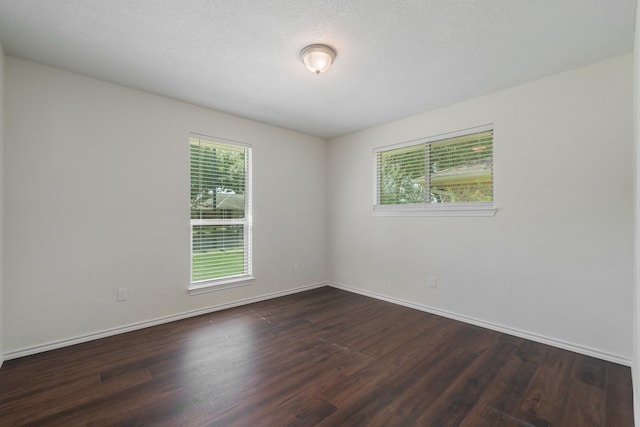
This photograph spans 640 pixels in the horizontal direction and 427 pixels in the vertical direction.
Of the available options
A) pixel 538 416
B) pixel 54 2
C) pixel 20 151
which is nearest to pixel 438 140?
pixel 538 416

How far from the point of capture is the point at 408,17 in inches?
75.7

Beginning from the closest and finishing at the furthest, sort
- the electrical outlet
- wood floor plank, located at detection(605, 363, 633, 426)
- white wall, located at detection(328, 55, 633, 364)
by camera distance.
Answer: wood floor plank, located at detection(605, 363, 633, 426) < white wall, located at detection(328, 55, 633, 364) < the electrical outlet

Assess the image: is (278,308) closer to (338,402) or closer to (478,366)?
(338,402)

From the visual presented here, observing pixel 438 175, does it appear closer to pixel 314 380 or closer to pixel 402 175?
pixel 402 175

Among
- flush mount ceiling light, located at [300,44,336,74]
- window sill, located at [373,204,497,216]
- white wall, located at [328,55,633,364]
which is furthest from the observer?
window sill, located at [373,204,497,216]

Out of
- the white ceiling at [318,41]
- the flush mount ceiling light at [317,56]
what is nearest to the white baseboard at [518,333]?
the white ceiling at [318,41]

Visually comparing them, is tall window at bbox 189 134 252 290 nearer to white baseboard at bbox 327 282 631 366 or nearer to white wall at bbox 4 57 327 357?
white wall at bbox 4 57 327 357

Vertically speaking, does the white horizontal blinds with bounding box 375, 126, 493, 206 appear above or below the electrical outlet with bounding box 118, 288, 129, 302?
above

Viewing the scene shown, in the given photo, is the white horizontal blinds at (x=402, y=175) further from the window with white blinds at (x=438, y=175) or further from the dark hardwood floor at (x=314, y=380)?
the dark hardwood floor at (x=314, y=380)

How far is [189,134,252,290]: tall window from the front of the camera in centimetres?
353

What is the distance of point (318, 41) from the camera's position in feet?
7.20

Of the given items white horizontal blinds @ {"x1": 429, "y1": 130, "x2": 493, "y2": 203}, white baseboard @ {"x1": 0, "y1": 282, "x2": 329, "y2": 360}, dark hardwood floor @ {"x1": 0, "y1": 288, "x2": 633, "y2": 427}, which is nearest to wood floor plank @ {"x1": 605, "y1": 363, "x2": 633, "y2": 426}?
dark hardwood floor @ {"x1": 0, "y1": 288, "x2": 633, "y2": 427}

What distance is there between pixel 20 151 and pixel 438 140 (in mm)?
4224

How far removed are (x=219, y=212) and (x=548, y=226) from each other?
3632 millimetres
